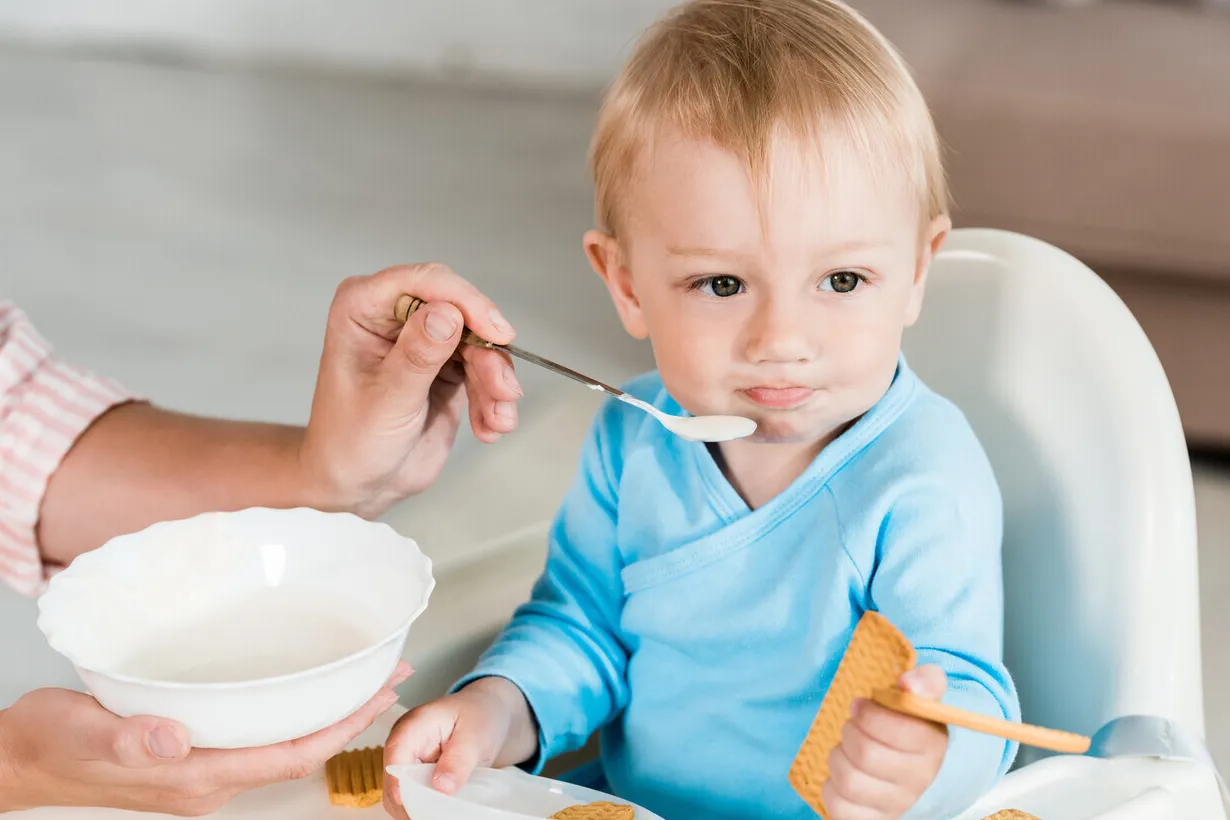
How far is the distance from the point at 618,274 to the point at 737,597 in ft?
0.77

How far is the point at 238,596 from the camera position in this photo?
0.78m

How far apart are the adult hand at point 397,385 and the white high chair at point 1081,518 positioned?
37 cm

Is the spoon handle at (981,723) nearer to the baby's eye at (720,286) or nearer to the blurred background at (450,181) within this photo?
the baby's eye at (720,286)

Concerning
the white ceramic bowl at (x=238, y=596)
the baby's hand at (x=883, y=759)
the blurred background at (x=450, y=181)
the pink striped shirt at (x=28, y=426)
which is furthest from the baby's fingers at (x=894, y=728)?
the pink striped shirt at (x=28, y=426)

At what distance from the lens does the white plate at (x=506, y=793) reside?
0.74m

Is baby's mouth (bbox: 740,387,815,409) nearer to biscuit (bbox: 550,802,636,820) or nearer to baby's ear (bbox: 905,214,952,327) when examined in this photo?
baby's ear (bbox: 905,214,952,327)

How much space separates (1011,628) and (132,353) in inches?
84.7

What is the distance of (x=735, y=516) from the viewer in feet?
2.98

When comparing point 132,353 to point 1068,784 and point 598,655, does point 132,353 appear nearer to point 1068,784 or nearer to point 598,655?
point 598,655

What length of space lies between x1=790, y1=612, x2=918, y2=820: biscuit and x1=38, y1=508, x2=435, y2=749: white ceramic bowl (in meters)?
0.21

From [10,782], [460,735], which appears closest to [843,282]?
[460,735]

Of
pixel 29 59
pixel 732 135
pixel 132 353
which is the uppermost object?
pixel 732 135

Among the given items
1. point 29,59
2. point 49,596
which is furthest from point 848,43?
point 29,59

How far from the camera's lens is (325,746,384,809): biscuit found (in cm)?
81
